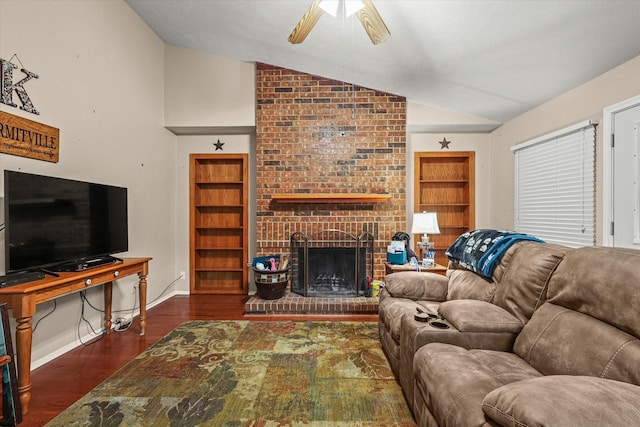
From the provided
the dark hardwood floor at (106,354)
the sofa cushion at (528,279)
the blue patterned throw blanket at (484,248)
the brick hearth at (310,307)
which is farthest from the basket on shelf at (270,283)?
the sofa cushion at (528,279)

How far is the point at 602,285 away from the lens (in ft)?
4.26

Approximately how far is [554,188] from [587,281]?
228 cm

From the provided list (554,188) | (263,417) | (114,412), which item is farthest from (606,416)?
(554,188)

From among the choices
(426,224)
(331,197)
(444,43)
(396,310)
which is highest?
(444,43)

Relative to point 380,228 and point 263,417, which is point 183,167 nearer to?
point 380,228

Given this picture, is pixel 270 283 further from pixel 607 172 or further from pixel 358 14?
pixel 607 172

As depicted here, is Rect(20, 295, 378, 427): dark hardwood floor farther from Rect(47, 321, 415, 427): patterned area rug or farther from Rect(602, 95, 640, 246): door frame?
Rect(602, 95, 640, 246): door frame

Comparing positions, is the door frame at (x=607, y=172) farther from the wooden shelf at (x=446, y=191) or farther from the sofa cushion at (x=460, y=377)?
the wooden shelf at (x=446, y=191)

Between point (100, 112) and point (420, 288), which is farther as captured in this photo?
point (100, 112)

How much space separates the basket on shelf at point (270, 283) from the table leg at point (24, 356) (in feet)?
6.93

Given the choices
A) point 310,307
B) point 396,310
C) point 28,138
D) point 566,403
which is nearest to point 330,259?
point 310,307

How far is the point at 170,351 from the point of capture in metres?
2.59

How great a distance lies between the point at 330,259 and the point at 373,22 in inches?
109

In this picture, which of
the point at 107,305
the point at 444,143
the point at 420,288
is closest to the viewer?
the point at 420,288
